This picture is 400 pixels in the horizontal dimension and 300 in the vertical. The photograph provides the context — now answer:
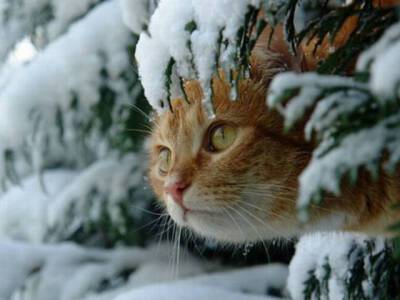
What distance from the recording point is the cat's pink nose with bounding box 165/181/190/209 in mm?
958

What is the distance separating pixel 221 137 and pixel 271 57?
0.42 feet

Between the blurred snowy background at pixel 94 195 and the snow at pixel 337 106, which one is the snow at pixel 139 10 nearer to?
the blurred snowy background at pixel 94 195

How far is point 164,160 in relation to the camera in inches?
44.1

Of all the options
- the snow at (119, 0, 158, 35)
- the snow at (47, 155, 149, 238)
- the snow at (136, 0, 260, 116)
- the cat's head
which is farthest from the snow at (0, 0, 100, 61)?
the snow at (136, 0, 260, 116)

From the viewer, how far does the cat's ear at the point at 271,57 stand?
94cm

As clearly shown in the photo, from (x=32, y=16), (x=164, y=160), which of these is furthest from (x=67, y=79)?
(x=164, y=160)

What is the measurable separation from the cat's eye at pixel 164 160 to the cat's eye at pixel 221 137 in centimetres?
12

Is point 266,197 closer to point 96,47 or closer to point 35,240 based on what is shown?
point 96,47

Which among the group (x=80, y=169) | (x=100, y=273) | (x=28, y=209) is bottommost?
(x=100, y=273)

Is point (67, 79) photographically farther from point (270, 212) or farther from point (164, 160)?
point (270, 212)

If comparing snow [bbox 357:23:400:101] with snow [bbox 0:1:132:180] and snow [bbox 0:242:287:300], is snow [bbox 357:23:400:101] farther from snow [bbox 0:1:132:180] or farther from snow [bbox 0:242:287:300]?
snow [bbox 0:1:132:180]

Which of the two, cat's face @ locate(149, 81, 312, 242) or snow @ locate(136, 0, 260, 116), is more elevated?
snow @ locate(136, 0, 260, 116)

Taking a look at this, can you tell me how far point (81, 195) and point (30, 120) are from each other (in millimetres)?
353

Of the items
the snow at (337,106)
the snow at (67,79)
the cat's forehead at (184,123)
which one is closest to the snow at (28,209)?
the snow at (67,79)
